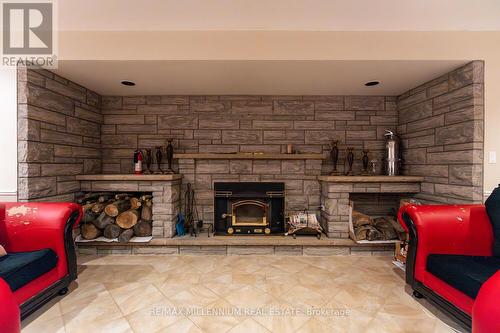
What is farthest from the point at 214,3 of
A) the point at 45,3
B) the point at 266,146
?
the point at 266,146

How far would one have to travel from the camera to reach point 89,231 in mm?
2850

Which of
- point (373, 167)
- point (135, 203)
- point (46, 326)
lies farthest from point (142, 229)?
point (373, 167)

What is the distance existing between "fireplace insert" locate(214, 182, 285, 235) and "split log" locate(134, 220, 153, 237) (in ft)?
3.00

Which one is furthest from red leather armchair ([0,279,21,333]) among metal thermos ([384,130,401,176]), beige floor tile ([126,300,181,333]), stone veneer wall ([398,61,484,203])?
metal thermos ([384,130,401,176])

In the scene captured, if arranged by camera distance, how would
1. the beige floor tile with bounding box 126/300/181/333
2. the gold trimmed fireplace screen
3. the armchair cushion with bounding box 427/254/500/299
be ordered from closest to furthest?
the armchair cushion with bounding box 427/254/500/299 → the beige floor tile with bounding box 126/300/181/333 → the gold trimmed fireplace screen

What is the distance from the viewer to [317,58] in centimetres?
229

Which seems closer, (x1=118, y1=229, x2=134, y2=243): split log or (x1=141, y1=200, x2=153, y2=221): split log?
(x1=118, y1=229, x2=134, y2=243): split log

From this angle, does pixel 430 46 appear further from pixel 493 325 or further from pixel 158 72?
pixel 158 72

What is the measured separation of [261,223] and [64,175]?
2.65m

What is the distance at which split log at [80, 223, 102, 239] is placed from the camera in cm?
285

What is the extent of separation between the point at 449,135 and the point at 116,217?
14.0 ft

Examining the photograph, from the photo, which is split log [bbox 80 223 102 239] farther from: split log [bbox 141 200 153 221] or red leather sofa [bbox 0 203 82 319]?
red leather sofa [bbox 0 203 82 319]

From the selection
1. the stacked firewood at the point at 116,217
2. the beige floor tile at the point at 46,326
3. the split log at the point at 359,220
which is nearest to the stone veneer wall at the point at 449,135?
the split log at the point at 359,220

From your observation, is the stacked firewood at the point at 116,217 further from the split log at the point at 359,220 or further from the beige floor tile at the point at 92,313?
the split log at the point at 359,220
